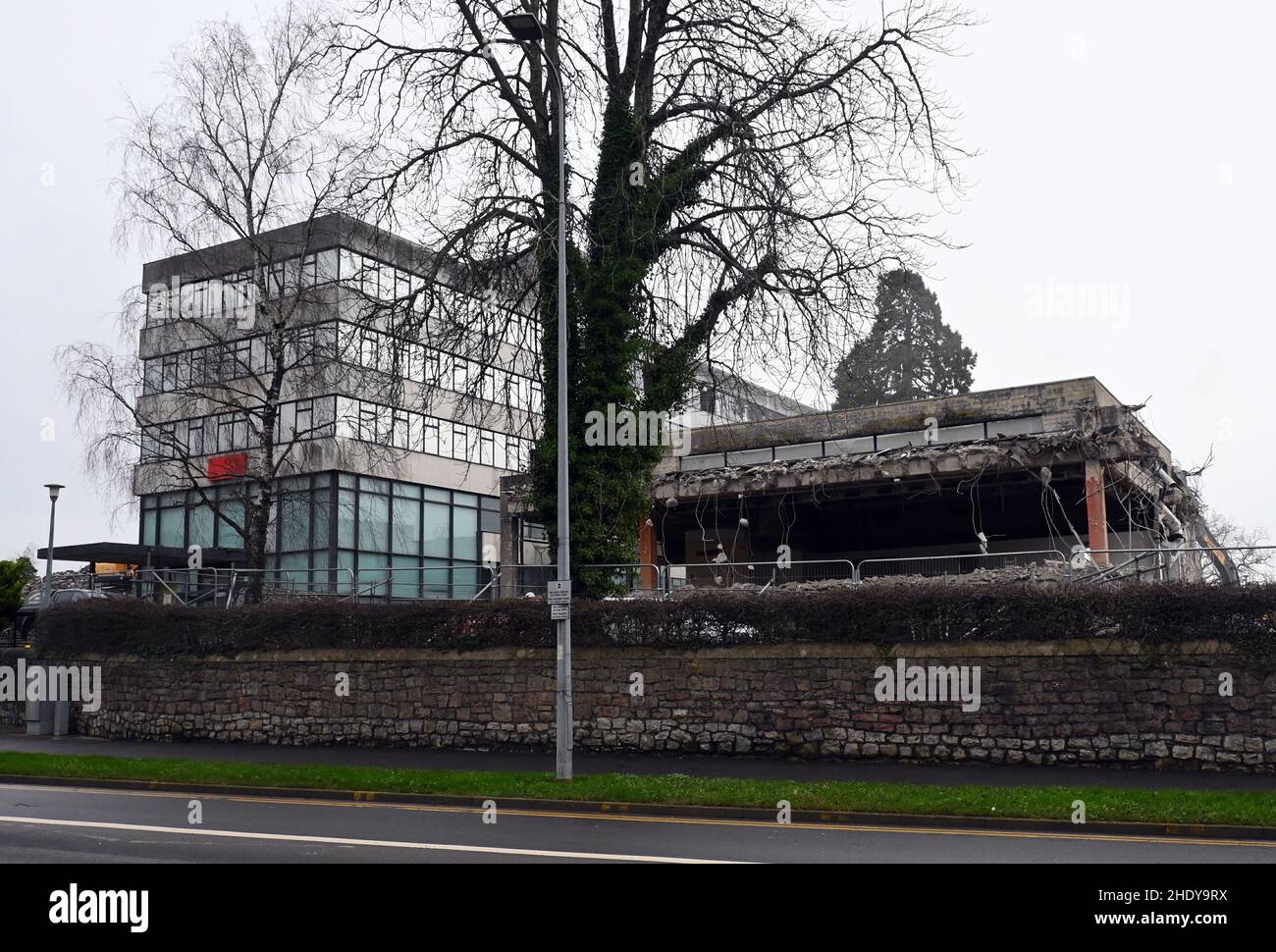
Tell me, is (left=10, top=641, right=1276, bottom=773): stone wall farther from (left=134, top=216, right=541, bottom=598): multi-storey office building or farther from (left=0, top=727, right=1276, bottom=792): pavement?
(left=134, top=216, right=541, bottom=598): multi-storey office building

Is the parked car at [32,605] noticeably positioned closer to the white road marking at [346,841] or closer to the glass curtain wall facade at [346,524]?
the glass curtain wall facade at [346,524]

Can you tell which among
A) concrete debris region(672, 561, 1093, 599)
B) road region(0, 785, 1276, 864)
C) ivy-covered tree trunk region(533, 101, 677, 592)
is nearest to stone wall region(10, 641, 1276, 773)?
concrete debris region(672, 561, 1093, 599)

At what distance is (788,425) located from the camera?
32688 mm

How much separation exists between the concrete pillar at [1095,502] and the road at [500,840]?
14.8 meters

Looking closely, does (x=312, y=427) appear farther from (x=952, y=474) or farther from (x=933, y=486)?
(x=952, y=474)

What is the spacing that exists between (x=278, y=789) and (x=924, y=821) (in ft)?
30.1

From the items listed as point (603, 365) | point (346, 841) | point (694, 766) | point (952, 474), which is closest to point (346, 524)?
point (603, 365)

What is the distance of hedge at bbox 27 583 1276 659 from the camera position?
59.2ft

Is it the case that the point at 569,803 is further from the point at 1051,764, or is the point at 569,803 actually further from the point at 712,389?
the point at 712,389

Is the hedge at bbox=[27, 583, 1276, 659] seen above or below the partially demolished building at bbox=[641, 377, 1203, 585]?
below

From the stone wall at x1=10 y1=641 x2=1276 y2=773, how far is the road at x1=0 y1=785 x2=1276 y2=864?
224 inches

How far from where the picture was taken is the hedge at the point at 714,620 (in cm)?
1803

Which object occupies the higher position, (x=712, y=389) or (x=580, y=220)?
(x=580, y=220)
